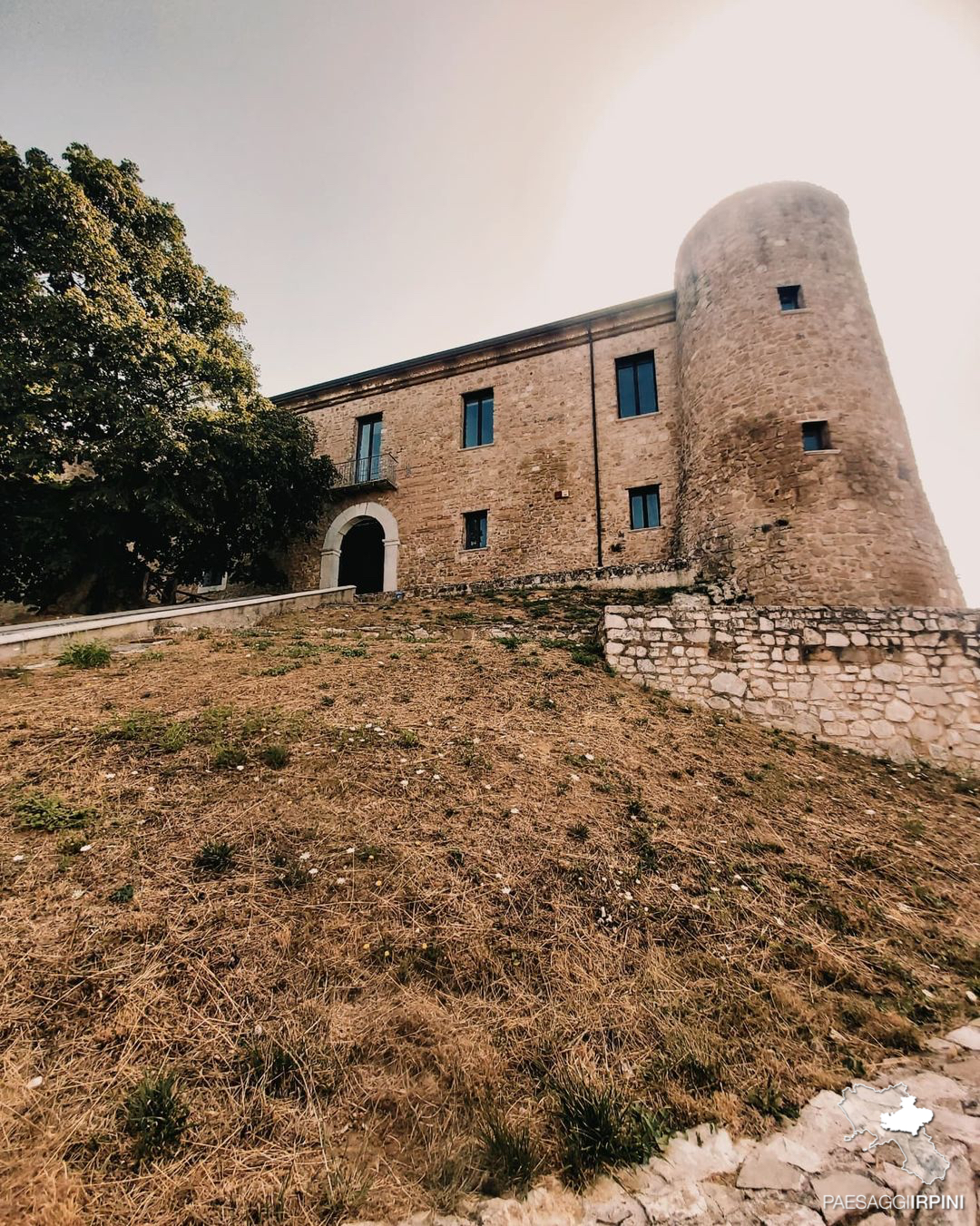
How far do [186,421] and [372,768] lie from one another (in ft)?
39.5

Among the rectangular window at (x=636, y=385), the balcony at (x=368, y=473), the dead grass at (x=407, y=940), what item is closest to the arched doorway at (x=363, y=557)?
the balcony at (x=368, y=473)

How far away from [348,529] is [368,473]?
2.14 meters

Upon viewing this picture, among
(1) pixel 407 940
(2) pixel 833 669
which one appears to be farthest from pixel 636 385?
(1) pixel 407 940

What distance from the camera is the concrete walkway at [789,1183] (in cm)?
→ 180

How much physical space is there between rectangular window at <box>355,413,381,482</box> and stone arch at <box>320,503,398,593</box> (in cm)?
120

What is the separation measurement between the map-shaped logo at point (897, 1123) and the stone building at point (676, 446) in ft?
28.9

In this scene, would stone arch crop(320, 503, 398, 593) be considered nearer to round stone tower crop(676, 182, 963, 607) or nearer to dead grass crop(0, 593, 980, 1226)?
round stone tower crop(676, 182, 963, 607)

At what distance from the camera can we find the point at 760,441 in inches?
418

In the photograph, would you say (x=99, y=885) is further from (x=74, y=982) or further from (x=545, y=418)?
(x=545, y=418)

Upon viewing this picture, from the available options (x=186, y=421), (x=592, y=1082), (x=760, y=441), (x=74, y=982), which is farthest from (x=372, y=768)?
(x=186, y=421)

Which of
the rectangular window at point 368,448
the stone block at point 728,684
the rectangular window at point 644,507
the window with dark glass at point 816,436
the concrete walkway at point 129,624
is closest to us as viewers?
the concrete walkway at point 129,624

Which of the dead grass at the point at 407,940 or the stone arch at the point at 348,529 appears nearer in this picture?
the dead grass at the point at 407,940

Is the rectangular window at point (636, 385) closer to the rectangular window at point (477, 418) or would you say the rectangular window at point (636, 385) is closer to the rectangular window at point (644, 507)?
the rectangular window at point (644, 507)

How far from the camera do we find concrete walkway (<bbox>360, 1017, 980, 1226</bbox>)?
1.80 metres
